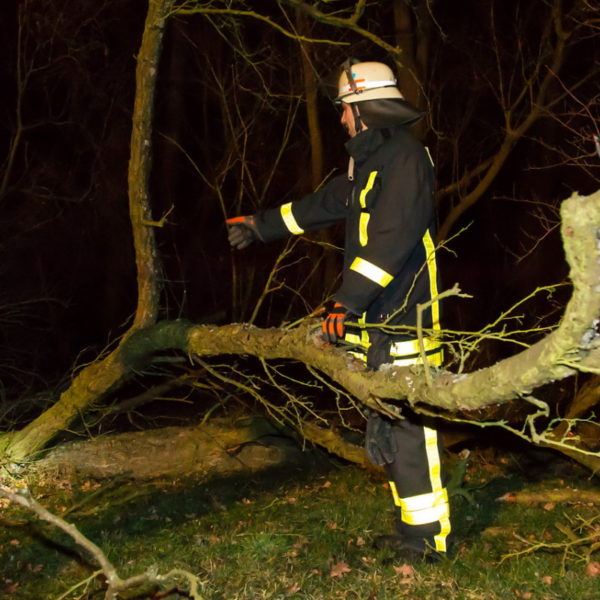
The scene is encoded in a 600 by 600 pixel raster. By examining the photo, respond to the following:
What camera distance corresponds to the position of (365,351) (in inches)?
163

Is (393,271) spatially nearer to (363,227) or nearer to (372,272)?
(372,272)

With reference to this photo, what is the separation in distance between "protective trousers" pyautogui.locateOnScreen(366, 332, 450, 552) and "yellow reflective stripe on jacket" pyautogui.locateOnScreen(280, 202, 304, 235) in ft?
3.15

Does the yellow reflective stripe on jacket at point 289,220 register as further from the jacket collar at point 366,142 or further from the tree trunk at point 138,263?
the tree trunk at point 138,263

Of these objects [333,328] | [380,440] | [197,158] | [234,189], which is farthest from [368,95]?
[197,158]

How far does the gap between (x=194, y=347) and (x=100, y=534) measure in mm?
1210

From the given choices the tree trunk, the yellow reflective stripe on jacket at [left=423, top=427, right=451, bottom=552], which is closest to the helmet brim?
the tree trunk

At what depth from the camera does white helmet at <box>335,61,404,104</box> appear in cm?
408

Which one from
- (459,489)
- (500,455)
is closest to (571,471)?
(500,455)

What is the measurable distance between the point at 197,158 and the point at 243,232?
10.2 m

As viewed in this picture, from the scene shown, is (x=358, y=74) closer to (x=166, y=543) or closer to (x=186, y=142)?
(x=166, y=543)

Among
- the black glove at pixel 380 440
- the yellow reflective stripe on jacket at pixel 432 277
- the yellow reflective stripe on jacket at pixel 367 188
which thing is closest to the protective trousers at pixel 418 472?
the black glove at pixel 380 440

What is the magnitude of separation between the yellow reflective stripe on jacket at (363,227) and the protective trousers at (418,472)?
59 cm

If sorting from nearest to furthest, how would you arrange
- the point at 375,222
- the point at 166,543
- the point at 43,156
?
the point at 375,222, the point at 166,543, the point at 43,156

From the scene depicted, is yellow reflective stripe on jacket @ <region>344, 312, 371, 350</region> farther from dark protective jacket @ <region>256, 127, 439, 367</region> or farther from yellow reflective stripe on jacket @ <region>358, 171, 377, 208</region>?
yellow reflective stripe on jacket @ <region>358, 171, 377, 208</region>
